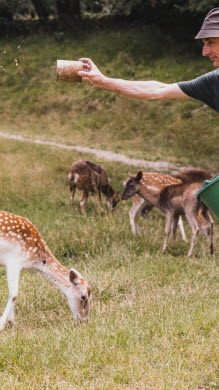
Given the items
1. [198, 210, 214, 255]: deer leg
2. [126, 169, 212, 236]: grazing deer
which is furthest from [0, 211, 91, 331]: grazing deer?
[126, 169, 212, 236]: grazing deer

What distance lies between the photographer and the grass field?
4.34 meters

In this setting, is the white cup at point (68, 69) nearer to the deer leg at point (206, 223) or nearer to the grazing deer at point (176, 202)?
the grazing deer at point (176, 202)

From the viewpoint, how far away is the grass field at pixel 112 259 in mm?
4344

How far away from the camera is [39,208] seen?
12.1m

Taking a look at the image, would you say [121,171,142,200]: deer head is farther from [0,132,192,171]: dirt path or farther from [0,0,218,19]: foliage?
[0,0,218,19]: foliage

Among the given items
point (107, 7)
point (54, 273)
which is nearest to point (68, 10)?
point (107, 7)

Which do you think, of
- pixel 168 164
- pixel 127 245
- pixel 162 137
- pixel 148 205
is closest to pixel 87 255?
pixel 127 245

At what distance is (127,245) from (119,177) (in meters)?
5.80

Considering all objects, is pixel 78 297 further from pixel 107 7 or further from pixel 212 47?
pixel 107 7

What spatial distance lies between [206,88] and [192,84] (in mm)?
122

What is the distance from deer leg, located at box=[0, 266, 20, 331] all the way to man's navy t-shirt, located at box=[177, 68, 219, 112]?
2.78 m

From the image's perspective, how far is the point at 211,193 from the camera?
11.9 feet

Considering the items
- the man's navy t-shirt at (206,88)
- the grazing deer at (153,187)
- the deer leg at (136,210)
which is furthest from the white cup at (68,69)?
the deer leg at (136,210)

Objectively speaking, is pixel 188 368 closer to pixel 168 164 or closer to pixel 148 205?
pixel 148 205
